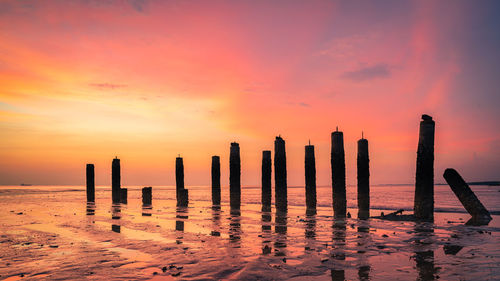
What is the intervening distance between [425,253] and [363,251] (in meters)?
1.44

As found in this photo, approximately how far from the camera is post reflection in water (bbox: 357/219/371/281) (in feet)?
22.3

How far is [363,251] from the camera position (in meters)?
9.12

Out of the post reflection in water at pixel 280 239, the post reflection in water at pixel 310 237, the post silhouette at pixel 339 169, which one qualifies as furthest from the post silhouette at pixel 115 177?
the post reflection in water at pixel 310 237

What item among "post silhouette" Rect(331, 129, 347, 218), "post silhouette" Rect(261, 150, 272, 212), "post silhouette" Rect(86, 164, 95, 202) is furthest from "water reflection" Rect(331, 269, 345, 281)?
"post silhouette" Rect(86, 164, 95, 202)

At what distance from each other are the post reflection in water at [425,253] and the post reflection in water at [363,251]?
0.92 metres

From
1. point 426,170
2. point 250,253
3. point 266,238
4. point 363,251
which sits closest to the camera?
point 250,253

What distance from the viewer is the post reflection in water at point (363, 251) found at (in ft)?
22.3

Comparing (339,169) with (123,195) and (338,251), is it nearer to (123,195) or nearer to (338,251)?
(338,251)

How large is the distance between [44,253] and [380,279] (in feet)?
26.1

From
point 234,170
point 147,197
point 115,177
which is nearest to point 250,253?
point 234,170

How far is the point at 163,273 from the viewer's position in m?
7.11

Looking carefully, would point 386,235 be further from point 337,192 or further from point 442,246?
point 337,192

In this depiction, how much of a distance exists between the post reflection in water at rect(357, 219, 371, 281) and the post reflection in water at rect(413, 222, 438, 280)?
0.92 m

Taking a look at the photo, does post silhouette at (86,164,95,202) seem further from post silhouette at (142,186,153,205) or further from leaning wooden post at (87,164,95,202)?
post silhouette at (142,186,153,205)
